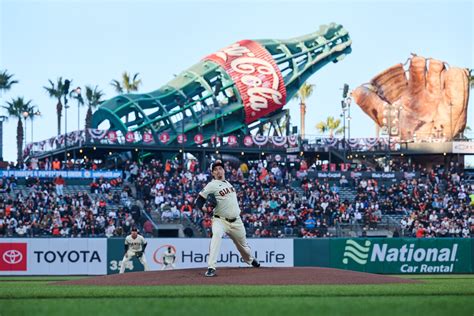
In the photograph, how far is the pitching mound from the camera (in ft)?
52.9

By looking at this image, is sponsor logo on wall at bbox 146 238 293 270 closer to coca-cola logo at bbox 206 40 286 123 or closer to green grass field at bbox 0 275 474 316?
green grass field at bbox 0 275 474 316

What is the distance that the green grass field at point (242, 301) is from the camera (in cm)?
1058

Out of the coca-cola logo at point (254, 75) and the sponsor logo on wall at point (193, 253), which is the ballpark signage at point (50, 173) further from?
the sponsor logo on wall at point (193, 253)

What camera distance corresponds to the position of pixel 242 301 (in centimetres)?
1212

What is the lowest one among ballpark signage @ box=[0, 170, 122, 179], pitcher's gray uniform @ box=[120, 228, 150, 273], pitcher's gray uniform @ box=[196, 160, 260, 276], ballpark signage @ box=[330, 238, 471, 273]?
ballpark signage @ box=[330, 238, 471, 273]

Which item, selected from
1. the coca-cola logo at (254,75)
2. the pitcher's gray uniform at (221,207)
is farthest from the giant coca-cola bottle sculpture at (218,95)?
the pitcher's gray uniform at (221,207)

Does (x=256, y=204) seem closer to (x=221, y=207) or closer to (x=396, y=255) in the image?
(x=396, y=255)

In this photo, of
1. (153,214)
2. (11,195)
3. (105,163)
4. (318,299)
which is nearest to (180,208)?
(153,214)

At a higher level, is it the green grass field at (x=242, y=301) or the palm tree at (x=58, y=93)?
the palm tree at (x=58, y=93)

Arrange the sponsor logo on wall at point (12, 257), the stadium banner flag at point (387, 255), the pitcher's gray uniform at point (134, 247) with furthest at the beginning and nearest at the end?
the stadium banner flag at point (387, 255)
the sponsor logo on wall at point (12, 257)
the pitcher's gray uniform at point (134, 247)

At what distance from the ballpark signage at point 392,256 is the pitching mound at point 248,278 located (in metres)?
15.4

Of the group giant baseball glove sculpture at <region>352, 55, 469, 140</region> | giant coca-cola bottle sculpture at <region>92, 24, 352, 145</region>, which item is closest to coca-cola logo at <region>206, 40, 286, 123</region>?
giant coca-cola bottle sculpture at <region>92, 24, 352, 145</region>

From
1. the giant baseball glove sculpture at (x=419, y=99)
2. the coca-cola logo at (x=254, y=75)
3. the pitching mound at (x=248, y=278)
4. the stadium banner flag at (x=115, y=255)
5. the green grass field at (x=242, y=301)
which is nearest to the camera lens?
the green grass field at (x=242, y=301)

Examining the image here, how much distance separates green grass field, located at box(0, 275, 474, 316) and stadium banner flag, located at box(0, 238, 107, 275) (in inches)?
590
